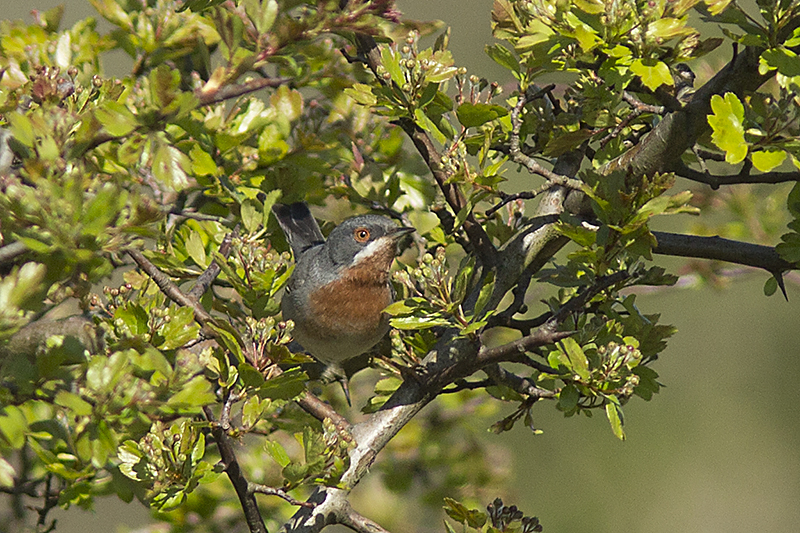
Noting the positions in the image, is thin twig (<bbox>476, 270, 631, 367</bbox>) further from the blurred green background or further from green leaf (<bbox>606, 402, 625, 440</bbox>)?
the blurred green background

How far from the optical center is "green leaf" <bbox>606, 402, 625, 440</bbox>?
234 centimetres

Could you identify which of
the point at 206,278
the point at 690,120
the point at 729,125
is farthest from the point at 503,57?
the point at 206,278

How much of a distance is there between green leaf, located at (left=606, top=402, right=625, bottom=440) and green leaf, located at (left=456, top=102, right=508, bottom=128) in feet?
3.05

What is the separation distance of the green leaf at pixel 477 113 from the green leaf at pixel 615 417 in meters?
0.93

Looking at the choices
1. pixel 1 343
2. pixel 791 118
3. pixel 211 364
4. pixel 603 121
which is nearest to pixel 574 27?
pixel 603 121

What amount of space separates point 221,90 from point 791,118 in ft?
5.02

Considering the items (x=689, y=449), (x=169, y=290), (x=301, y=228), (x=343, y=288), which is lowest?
(x=689, y=449)

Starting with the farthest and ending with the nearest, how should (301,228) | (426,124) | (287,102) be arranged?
(301,228), (287,102), (426,124)

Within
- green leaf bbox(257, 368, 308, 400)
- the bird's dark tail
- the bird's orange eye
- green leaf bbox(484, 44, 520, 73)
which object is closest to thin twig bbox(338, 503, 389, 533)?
green leaf bbox(257, 368, 308, 400)

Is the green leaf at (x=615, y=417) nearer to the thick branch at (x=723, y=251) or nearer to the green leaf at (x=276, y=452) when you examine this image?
the thick branch at (x=723, y=251)

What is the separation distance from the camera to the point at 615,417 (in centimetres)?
236

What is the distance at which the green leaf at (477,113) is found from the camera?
2.42m

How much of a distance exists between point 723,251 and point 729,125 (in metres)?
0.70

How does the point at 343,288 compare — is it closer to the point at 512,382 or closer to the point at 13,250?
the point at 512,382
